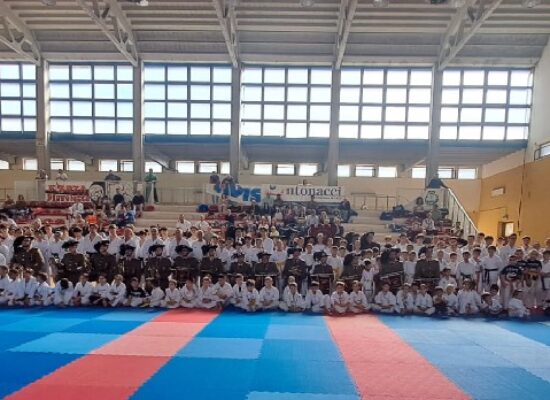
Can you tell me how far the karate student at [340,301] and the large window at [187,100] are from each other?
48.0 feet

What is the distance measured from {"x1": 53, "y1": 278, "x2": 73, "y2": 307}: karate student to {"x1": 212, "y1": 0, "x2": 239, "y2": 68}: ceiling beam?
11.7 meters

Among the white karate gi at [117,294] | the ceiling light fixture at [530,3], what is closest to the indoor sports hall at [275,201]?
the white karate gi at [117,294]

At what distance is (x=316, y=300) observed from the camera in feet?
28.2

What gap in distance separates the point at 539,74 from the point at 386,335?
18.8 meters

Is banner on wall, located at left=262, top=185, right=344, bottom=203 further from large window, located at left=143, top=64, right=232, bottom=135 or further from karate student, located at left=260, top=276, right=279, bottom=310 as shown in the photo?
karate student, located at left=260, top=276, right=279, bottom=310

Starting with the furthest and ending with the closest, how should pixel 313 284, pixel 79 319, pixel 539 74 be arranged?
1. pixel 539 74
2. pixel 313 284
3. pixel 79 319

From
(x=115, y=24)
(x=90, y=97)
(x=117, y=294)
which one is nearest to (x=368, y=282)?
(x=117, y=294)

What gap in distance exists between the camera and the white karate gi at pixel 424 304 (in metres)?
8.41

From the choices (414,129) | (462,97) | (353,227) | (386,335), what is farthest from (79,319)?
(462,97)

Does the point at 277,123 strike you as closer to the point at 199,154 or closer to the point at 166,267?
the point at 199,154

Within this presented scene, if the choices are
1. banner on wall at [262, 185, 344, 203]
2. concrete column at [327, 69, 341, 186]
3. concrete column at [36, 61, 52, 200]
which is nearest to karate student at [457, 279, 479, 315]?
banner on wall at [262, 185, 344, 203]

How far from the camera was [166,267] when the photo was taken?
365 inches

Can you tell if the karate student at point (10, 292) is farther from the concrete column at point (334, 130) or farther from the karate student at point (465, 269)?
the concrete column at point (334, 130)

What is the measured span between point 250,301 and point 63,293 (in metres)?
4.50
